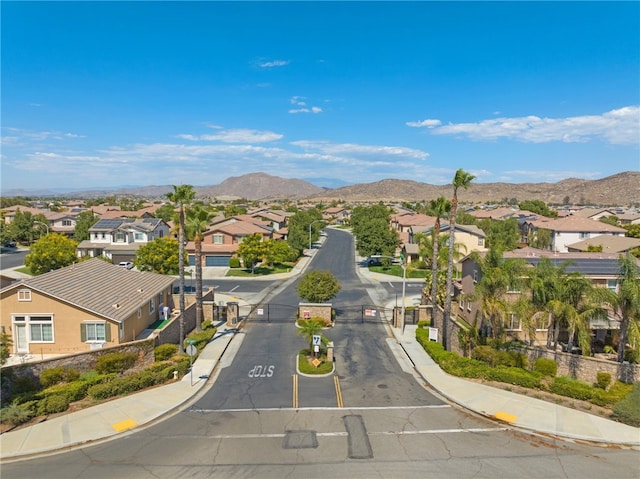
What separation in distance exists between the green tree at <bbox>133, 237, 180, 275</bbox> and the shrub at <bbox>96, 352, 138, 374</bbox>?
79.8ft

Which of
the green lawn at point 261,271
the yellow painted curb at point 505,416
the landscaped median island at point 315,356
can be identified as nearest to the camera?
the yellow painted curb at point 505,416

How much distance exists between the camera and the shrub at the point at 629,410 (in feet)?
69.1

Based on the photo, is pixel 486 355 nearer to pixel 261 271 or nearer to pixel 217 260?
pixel 261 271

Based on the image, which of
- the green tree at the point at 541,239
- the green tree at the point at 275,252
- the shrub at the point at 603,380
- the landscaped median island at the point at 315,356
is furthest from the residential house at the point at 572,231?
the landscaped median island at the point at 315,356

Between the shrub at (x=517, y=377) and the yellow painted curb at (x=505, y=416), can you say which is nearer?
the yellow painted curb at (x=505, y=416)

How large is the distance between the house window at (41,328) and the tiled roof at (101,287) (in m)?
1.98

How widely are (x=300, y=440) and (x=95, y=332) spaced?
55.8 feet

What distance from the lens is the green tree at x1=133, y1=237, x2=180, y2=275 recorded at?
50469 millimetres

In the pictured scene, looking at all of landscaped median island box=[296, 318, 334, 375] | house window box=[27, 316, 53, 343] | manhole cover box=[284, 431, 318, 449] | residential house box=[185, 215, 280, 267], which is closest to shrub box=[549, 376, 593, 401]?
landscaped median island box=[296, 318, 334, 375]

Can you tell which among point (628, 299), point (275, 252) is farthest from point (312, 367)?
point (275, 252)

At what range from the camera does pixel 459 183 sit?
29.1 metres

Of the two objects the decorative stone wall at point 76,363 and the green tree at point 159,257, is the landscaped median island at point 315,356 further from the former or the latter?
the green tree at point 159,257

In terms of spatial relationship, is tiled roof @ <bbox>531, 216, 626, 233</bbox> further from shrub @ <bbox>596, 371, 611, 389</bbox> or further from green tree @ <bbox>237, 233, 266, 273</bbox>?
shrub @ <bbox>596, 371, 611, 389</bbox>

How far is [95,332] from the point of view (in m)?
28.9
